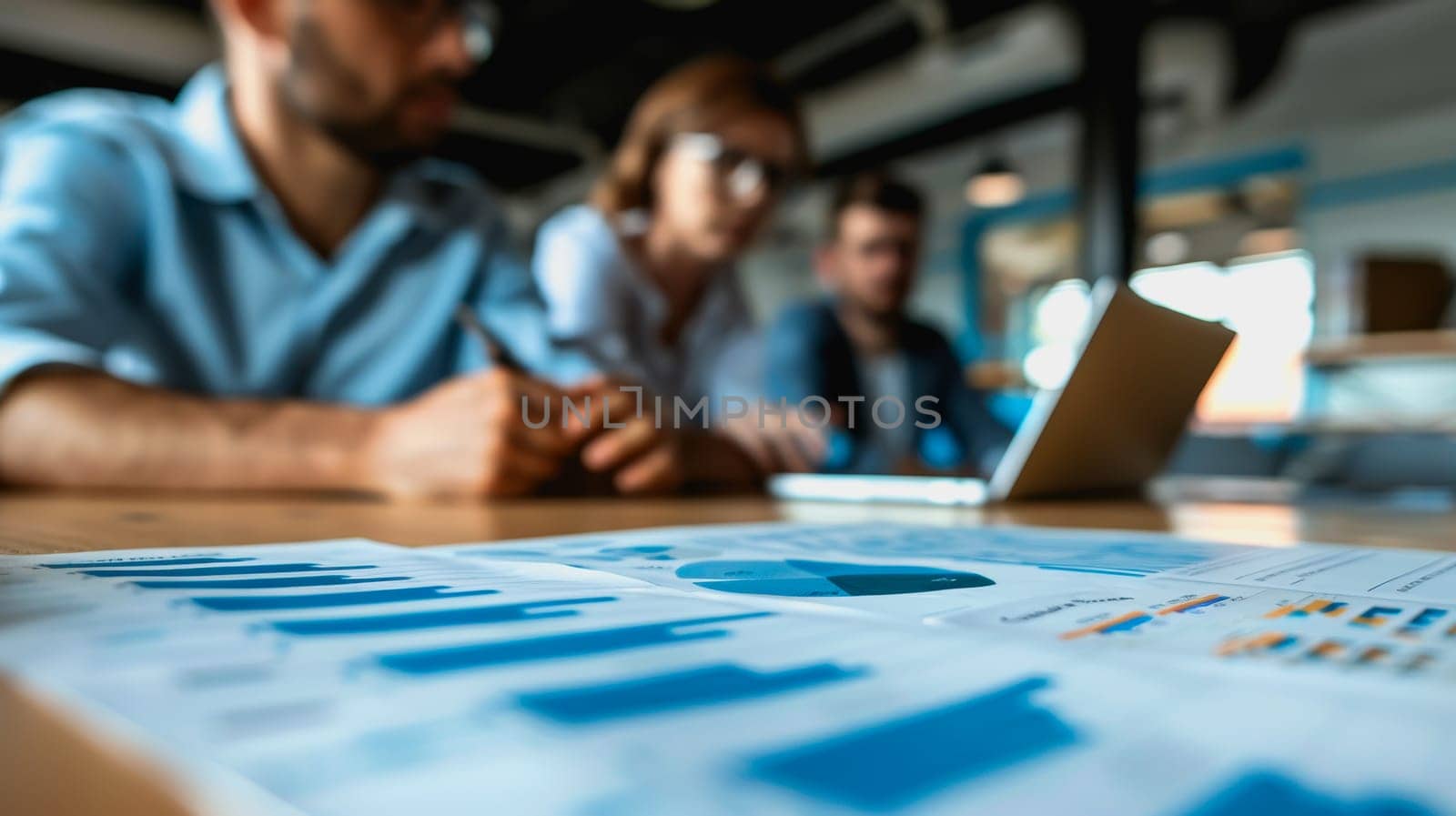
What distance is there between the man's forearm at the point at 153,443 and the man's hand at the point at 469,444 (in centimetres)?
3

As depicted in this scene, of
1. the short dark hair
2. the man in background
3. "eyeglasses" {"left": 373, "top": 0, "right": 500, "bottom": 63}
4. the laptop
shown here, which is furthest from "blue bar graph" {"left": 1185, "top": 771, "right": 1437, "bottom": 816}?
the short dark hair

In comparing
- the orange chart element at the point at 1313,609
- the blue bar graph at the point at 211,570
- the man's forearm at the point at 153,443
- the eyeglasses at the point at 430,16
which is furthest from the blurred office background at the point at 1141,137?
the blue bar graph at the point at 211,570

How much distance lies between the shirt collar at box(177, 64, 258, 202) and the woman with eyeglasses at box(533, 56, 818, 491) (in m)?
0.60

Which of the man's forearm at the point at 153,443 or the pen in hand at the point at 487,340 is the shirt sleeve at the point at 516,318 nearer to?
the pen in hand at the point at 487,340

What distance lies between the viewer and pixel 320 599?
0.20 meters

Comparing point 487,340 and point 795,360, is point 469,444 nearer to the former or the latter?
point 487,340

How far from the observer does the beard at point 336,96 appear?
1.09m

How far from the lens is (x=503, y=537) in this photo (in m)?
0.38

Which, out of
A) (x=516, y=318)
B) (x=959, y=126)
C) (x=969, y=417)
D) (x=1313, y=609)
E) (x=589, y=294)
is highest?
(x=959, y=126)

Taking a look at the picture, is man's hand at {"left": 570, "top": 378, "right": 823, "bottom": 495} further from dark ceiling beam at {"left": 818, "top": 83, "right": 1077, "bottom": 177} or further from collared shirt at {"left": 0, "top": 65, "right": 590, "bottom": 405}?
dark ceiling beam at {"left": 818, "top": 83, "right": 1077, "bottom": 177}

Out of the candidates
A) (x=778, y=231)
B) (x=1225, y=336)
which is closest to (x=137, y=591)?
(x=1225, y=336)

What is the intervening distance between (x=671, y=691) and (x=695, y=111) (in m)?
1.77

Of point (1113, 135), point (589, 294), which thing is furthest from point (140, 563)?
point (1113, 135)

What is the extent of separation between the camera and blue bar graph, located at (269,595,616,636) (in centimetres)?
17
